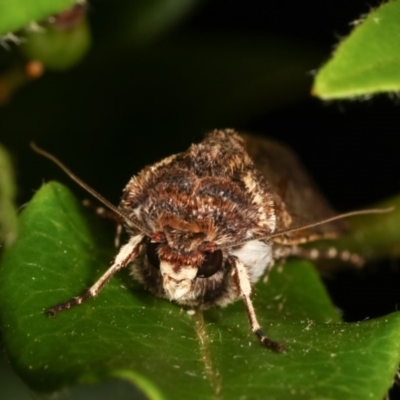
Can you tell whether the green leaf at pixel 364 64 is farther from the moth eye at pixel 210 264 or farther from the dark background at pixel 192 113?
the dark background at pixel 192 113

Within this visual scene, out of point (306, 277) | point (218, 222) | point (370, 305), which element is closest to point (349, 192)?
point (370, 305)

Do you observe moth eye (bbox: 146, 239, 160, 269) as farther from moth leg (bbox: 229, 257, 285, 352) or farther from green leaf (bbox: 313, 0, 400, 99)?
green leaf (bbox: 313, 0, 400, 99)

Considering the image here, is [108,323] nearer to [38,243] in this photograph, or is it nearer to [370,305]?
[38,243]

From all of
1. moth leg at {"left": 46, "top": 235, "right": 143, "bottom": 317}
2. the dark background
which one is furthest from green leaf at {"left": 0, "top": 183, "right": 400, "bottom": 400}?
the dark background

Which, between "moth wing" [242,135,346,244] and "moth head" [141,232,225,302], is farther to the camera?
"moth wing" [242,135,346,244]

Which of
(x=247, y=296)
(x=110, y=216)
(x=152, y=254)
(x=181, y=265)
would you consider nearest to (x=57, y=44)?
(x=110, y=216)

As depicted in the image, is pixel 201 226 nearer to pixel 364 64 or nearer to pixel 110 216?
pixel 110 216
